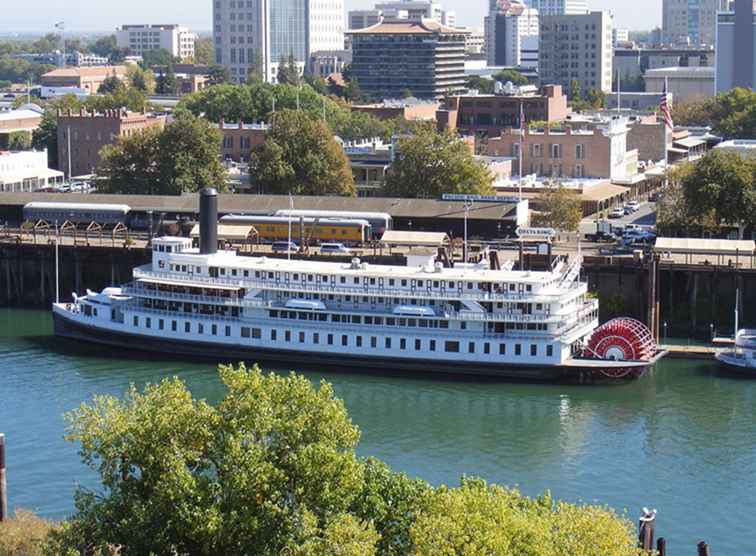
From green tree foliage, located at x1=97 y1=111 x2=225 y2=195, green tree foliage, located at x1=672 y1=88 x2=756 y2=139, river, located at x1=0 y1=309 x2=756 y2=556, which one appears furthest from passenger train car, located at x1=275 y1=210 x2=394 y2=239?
green tree foliage, located at x1=672 y1=88 x2=756 y2=139

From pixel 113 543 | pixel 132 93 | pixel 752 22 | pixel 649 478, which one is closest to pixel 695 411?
pixel 649 478

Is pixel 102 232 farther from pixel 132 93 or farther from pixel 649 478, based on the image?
pixel 132 93

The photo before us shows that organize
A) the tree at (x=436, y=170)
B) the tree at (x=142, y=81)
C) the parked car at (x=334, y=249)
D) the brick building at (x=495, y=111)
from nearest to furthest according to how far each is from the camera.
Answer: the parked car at (x=334, y=249)
the tree at (x=436, y=170)
the brick building at (x=495, y=111)
the tree at (x=142, y=81)

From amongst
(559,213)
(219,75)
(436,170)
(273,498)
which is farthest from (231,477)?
Answer: (219,75)

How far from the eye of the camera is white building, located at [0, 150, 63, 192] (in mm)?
93312

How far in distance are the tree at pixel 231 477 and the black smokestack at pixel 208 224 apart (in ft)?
89.6

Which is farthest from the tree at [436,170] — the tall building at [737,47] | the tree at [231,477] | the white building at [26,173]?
the tall building at [737,47]

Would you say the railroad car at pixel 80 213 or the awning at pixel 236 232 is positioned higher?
the railroad car at pixel 80 213

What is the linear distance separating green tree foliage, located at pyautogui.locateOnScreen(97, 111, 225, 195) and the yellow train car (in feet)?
42.3

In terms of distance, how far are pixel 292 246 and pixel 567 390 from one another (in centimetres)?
1968

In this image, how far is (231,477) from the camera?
30.2 meters

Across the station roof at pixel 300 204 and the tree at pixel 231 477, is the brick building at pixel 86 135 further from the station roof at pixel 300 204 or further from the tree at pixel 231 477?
the tree at pixel 231 477

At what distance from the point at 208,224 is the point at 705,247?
65.0 ft

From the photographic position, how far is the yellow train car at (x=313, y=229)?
231 feet
